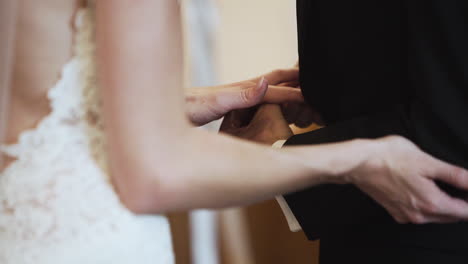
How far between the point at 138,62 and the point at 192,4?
42.3 inches

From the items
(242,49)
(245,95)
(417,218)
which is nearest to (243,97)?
(245,95)

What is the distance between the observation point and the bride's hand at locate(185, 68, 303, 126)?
0.77 meters

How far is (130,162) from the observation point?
1.38ft

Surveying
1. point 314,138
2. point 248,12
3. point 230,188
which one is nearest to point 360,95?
point 314,138

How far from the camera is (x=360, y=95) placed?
629mm

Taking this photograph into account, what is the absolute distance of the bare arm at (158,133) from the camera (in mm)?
406

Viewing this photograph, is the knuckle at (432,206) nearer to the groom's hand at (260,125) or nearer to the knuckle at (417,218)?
the knuckle at (417,218)

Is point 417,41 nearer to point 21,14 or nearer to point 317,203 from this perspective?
point 317,203

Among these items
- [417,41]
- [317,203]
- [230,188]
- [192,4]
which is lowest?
[317,203]

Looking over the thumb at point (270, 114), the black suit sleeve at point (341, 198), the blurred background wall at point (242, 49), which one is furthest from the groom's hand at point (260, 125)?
the blurred background wall at point (242, 49)

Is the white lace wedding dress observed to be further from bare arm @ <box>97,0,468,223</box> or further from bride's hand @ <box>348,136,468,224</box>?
bride's hand @ <box>348,136,468,224</box>

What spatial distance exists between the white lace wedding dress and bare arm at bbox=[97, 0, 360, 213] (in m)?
0.05

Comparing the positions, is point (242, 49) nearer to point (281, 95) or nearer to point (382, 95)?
point (281, 95)

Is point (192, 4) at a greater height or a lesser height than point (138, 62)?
greater
